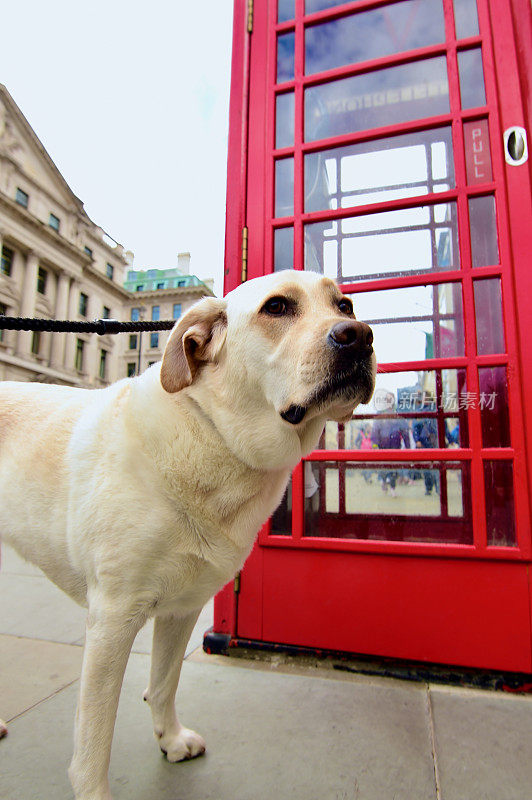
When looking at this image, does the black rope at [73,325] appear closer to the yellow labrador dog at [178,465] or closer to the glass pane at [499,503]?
the yellow labrador dog at [178,465]

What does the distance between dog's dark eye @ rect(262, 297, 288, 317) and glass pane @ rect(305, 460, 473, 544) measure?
127cm

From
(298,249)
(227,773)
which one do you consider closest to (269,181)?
(298,249)

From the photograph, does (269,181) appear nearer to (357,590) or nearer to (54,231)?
(357,590)

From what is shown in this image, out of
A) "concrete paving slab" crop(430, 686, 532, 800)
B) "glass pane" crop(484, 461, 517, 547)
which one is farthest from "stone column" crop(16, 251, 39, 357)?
"concrete paving slab" crop(430, 686, 532, 800)

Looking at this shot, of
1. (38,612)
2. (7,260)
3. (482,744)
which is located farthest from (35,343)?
(482,744)

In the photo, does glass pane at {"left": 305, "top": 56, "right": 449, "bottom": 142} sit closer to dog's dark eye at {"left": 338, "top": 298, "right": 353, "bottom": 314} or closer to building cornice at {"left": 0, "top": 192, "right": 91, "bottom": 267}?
dog's dark eye at {"left": 338, "top": 298, "right": 353, "bottom": 314}

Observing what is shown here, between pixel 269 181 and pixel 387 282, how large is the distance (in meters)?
0.95

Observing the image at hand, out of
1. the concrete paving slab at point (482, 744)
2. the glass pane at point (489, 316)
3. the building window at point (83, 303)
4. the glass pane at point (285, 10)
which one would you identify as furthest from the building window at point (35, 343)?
the concrete paving slab at point (482, 744)

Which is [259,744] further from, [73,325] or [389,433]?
[73,325]

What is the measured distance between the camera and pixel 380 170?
2428 millimetres

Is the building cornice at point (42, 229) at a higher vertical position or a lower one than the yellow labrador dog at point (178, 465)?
higher

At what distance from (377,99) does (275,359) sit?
82.1 inches

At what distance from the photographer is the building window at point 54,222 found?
32.3m

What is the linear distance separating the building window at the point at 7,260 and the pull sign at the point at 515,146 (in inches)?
1268
